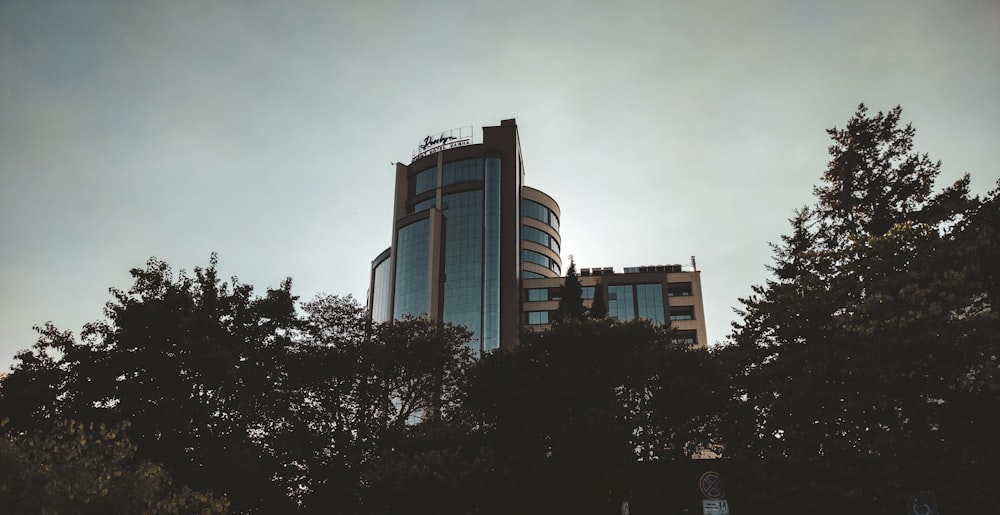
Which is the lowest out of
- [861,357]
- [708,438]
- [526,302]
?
[708,438]

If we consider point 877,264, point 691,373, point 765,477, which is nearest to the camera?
point 877,264

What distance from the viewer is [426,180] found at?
10400 centimetres

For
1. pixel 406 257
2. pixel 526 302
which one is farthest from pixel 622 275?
pixel 406 257

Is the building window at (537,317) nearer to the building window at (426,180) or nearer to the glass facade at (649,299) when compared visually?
the glass facade at (649,299)

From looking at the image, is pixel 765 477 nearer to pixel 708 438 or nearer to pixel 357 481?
pixel 708 438

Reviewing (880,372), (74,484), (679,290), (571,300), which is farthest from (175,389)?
(679,290)

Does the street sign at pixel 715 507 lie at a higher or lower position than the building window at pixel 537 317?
lower

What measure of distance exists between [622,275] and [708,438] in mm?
65014

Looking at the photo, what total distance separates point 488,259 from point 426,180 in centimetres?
2121

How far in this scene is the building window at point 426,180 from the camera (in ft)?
337

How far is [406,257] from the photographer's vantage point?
9688 cm

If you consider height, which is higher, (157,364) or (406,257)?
(406,257)

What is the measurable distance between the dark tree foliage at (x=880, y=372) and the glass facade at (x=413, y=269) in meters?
69.0

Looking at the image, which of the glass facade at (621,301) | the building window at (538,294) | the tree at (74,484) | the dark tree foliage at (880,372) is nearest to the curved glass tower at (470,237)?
the building window at (538,294)
